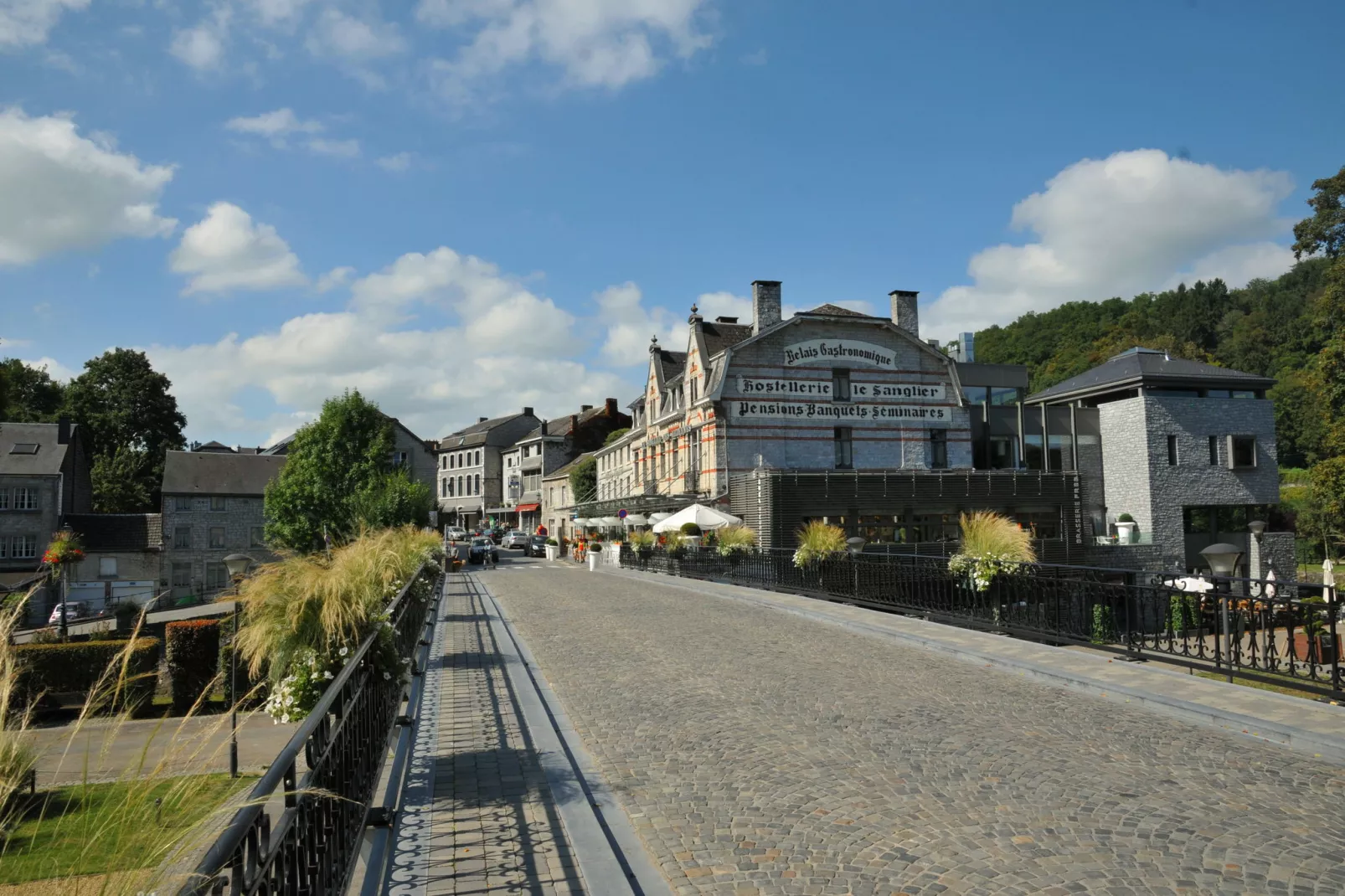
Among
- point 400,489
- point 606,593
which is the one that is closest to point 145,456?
point 400,489

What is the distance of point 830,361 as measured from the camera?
124ft

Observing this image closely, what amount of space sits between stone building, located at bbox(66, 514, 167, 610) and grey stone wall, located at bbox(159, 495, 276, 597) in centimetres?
169

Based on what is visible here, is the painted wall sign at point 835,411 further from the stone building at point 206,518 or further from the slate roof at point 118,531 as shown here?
the slate roof at point 118,531

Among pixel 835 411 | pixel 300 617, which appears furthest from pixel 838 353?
pixel 300 617

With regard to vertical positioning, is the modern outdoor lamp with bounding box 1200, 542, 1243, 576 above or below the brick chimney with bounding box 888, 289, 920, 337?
below

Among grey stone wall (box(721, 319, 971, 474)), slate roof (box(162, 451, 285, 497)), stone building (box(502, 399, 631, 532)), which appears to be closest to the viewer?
grey stone wall (box(721, 319, 971, 474))

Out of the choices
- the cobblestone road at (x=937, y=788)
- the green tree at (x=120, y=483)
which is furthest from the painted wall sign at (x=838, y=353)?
the green tree at (x=120, y=483)

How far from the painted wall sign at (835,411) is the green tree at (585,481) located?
28.7 m

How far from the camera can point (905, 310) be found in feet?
132

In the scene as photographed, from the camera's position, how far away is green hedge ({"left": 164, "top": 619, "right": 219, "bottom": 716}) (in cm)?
2666

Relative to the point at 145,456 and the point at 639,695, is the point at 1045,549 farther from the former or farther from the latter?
the point at 145,456

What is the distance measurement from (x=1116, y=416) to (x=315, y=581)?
38124 mm

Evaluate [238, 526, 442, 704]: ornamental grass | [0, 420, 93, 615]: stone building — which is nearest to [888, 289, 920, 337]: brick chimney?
[238, 526, 442, 704]: ornamental grass

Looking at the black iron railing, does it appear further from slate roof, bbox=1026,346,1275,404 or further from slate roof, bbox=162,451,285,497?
slate roof, bbox=162,451,285,497
